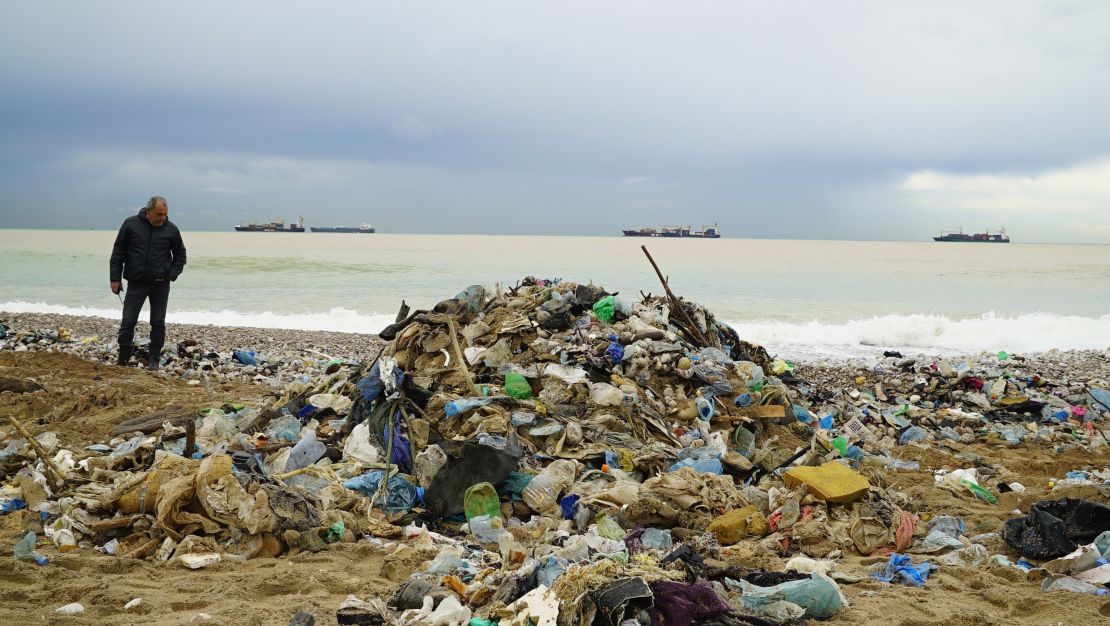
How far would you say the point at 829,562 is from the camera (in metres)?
3.86

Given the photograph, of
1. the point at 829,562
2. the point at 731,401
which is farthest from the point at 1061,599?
the point at 731,401

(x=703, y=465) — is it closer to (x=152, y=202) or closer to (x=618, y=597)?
(x=618, y=597)

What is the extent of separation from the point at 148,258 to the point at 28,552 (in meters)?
5.54

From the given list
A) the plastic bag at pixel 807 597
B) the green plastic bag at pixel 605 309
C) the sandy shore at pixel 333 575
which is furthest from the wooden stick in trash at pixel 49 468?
the green plastic bag at pixel 605 309

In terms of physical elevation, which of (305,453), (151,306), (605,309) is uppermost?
(605,309)

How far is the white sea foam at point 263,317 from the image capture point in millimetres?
18625

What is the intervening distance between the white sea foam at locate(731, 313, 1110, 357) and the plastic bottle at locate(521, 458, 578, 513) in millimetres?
11213

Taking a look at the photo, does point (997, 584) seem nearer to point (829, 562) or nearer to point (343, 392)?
point (829, 562)

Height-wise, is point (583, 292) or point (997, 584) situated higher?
point (583, 292)

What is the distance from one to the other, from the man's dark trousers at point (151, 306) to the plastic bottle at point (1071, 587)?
8.59 m

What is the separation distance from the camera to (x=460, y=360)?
6.00m

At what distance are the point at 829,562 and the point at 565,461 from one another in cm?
186

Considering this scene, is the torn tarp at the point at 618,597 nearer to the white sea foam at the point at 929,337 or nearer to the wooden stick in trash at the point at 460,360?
the wooden stick in trash at the point at 460,360

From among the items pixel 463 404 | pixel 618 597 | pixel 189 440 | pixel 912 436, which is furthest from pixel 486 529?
pixel 912 436
